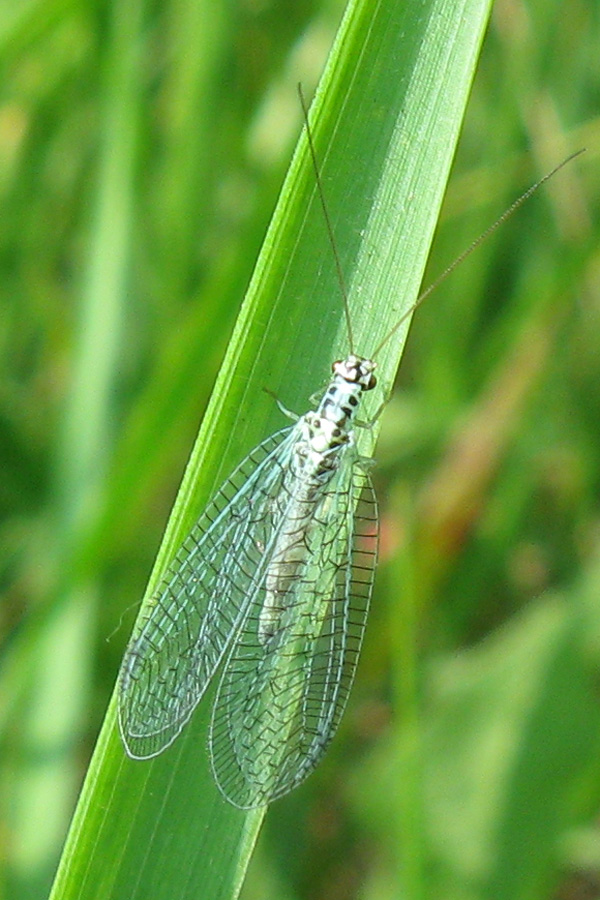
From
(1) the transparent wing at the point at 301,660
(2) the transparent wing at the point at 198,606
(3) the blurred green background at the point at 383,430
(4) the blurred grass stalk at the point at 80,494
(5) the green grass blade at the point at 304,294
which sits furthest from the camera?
(3) the blurred green background at the point at 383,430

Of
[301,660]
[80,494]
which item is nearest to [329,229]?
[301,660]

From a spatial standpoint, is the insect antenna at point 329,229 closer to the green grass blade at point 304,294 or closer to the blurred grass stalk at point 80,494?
the green grass blade at point 304,294

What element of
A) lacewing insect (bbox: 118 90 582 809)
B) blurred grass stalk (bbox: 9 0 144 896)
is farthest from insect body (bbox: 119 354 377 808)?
blurred grass stalk (bbox: 9 0 144 896)

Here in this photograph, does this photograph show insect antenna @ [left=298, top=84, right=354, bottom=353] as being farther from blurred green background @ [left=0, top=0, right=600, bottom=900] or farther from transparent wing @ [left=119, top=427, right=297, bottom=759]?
blurred green background @ [left=0, top=0, right=600, bottom=900]

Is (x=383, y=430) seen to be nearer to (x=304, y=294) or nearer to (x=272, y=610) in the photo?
(x=272, y=610)

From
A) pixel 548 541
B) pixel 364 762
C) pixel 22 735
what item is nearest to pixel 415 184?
pixel 22 735

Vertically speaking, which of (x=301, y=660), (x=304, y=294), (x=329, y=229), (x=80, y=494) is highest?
(x=329, y=229)

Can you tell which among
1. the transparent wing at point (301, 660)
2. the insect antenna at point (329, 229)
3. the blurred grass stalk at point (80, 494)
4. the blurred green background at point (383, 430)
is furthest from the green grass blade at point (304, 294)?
the blurred grass stalk at point (80, 494)

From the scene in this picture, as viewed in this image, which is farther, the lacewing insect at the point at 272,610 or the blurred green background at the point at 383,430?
the blurred green background at the point at 383,430
